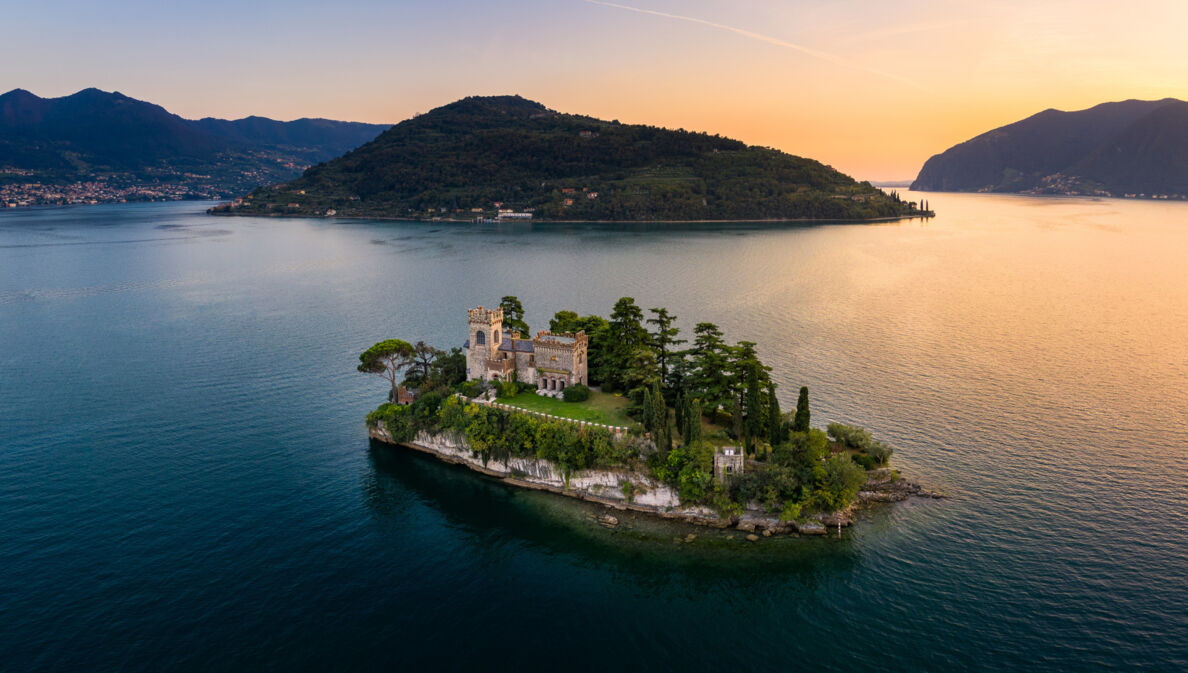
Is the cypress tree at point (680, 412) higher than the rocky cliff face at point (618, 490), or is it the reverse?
the cypress tree at point (680, 412)

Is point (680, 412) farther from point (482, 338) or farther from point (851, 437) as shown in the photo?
point (482, 338)

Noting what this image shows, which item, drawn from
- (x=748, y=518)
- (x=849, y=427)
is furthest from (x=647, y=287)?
(x=748, y=518)

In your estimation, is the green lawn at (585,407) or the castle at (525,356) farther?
the castle at (525,356)

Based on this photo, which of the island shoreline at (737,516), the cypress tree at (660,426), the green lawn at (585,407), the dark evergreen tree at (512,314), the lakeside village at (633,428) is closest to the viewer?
the island shoreline at (737,516)

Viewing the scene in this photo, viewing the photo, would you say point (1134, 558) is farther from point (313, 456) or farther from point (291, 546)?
point (313, 456)

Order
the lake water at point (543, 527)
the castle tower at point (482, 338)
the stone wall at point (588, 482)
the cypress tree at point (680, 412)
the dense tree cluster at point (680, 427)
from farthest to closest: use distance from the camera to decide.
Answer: the castle tower at point (482, 338)
the cypress tree at point (680, 412)
the stone wall at point (588, 482)
the dense tree cluster at point (680, 427)
the lake water at point (543, 527)

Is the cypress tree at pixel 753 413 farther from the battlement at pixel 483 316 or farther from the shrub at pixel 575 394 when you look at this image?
the battlement at pixel 483 316

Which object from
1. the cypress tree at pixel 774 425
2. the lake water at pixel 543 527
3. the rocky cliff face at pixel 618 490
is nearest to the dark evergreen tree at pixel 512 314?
the rocky cliff face at pixel 618 490
